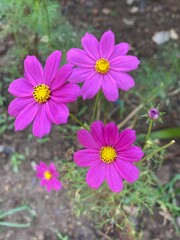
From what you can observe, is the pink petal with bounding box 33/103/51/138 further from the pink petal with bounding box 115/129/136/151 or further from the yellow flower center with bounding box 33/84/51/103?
the pink petal with bounding box 115/129/136/151

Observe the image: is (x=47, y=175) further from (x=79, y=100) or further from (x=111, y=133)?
(x=111, y=133)

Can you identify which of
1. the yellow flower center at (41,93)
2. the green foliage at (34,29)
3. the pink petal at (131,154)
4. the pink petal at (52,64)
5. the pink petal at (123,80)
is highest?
the green foliage at (34,29)

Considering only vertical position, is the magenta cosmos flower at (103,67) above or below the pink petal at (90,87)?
above

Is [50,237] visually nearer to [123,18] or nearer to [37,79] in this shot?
[37,79]

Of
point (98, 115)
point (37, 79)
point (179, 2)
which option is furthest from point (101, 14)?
point (37, 79)

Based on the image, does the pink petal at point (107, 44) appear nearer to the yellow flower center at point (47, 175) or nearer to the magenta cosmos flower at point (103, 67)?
the magenta cosmos flower at point (103, 67)

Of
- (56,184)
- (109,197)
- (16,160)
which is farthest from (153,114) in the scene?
(16,160)

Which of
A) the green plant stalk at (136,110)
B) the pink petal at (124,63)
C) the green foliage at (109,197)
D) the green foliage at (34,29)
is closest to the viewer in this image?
the pink petal at (124,63)

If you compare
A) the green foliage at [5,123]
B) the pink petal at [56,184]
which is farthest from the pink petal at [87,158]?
the green foliage at [5,123]
